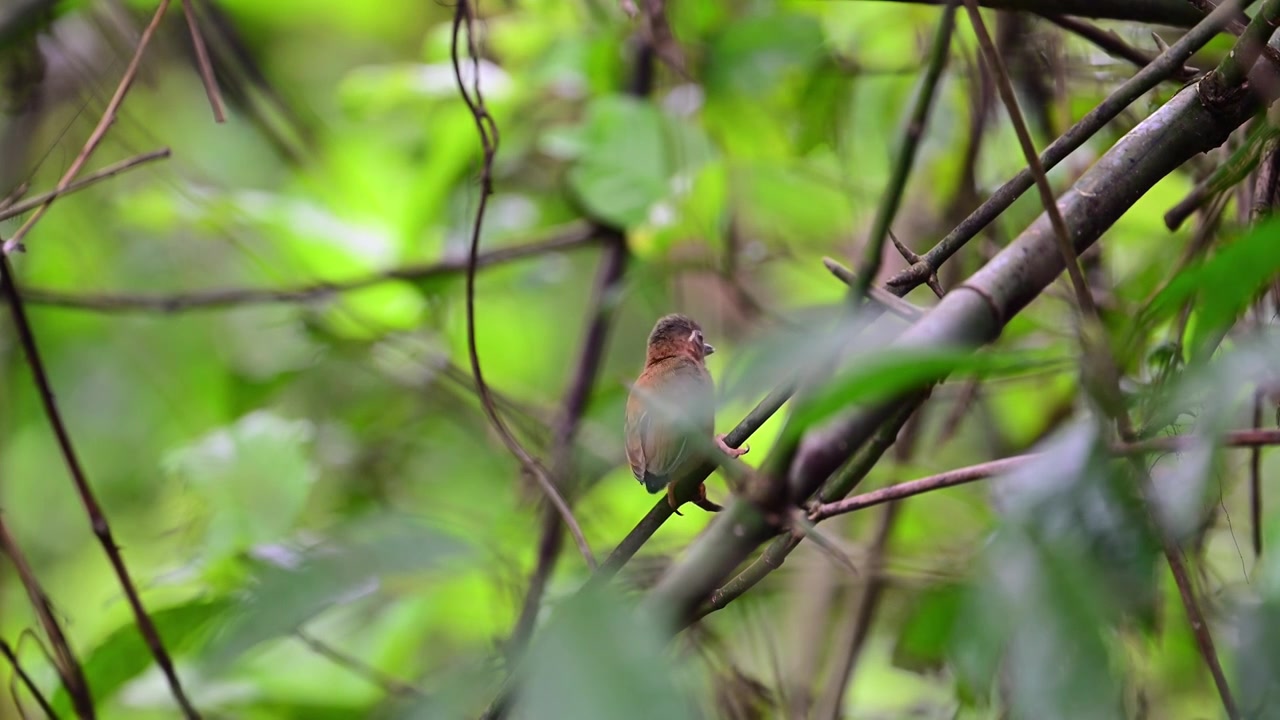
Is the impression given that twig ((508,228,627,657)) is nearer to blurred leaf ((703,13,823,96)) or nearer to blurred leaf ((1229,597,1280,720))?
blurred leaf ((703,13,823,96))

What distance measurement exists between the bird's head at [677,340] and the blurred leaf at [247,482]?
682mm

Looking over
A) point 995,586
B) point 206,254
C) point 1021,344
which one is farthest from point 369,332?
point 995,586

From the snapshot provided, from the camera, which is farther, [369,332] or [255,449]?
[369,332]

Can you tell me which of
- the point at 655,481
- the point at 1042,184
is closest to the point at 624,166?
the point at 655,481

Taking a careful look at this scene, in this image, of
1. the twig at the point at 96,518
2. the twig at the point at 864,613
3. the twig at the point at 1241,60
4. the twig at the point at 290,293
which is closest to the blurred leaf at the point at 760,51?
the twig at the point at 290,293

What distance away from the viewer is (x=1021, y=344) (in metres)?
2.55

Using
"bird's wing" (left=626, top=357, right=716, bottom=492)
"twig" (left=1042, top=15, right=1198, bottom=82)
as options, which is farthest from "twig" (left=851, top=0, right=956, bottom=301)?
"twig" (left=1042, top=15, right=1198, bottom=82)

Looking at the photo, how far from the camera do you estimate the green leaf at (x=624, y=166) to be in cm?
244

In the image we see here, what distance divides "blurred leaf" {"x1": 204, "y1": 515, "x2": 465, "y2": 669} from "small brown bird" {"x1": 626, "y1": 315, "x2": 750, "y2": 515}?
41cm

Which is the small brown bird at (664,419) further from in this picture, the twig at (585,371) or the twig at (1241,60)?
the twig at (1241,60)

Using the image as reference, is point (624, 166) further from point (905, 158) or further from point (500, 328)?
point (905, 158)

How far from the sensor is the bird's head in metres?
2.04

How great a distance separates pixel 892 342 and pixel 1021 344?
1.83 m

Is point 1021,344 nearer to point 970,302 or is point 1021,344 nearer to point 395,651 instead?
point 395,651
